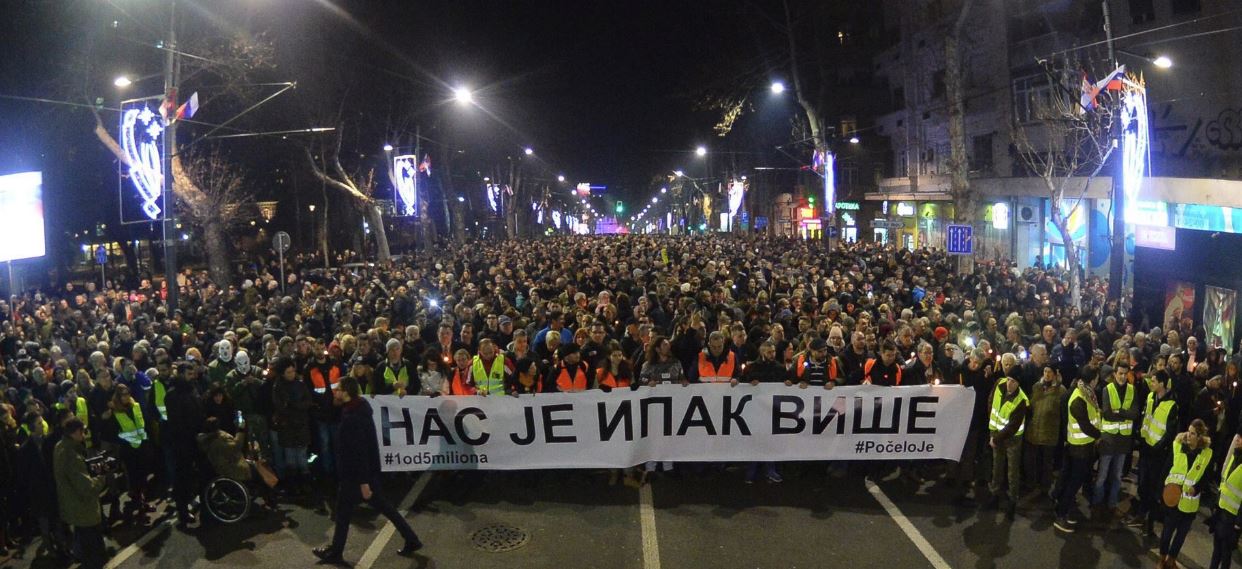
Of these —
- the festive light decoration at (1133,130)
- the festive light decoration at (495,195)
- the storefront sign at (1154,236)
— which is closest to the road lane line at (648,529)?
the festive light decoration at (1133,130)

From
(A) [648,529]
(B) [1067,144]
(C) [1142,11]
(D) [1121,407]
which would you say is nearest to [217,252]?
(A) [648,529]

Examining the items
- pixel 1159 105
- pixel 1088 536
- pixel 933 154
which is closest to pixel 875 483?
pixel 1088 536

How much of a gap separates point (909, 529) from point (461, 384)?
4.69m

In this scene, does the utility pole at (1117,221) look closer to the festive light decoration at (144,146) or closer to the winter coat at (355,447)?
the winter coat at (355,447)

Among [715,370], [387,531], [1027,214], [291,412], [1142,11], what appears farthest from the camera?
[1027,214]

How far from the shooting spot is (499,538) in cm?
760

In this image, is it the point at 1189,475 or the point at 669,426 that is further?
the point at 669,426

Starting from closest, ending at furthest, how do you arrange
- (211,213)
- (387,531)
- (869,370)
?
1. (387,531)
2. (869,370)
3. (211,213)

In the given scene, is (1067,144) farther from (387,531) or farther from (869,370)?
(387,531)

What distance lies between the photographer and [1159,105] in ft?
68.6

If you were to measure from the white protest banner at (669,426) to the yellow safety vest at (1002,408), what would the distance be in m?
Answer: 0.56

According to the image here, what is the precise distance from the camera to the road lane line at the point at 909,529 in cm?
701

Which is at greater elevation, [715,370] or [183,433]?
[715,370]

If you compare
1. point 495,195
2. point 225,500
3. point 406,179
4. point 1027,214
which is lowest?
point 225,500
